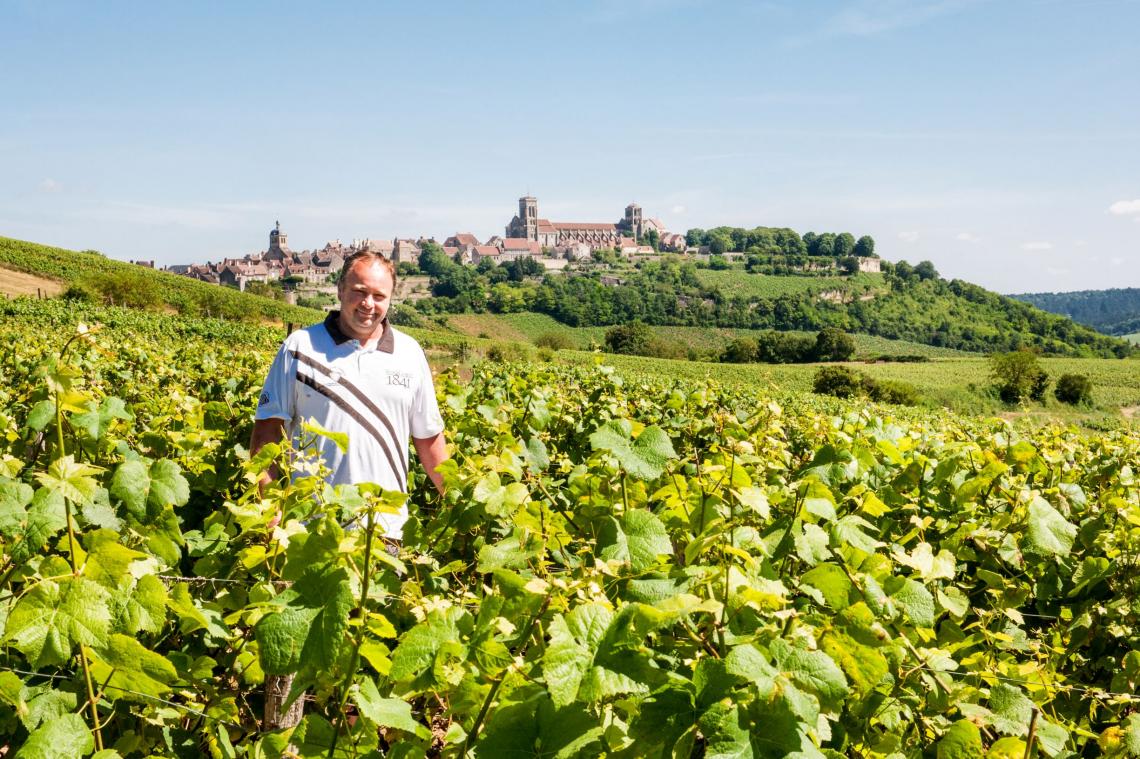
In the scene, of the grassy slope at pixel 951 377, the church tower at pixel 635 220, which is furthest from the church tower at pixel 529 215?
the grassy slope at pixel 951 377

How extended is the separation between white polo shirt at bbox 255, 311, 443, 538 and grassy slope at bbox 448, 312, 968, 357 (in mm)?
91719

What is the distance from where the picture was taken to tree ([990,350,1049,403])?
2195 inches

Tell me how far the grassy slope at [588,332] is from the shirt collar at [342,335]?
301 feet

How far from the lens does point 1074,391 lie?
55.3 m

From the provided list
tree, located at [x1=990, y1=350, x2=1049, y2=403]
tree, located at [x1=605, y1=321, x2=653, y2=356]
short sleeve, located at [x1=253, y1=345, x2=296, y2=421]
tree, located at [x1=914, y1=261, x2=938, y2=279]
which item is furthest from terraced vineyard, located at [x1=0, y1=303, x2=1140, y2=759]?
tree, located at [x1=914, y1=261, x2=938, y2=279]

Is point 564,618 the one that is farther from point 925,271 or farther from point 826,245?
point 826,245

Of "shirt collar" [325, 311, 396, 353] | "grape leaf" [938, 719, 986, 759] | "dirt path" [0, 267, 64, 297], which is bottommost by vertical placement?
"grape leaf" [938, 719, 986, 759]

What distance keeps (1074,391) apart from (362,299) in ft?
209

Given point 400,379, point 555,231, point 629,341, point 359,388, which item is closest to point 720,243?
point 555,231

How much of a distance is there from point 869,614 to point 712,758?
0.49 meters

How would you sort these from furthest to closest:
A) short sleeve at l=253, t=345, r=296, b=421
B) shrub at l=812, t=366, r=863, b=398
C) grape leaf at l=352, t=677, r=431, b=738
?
shrub at l=812, t=366, r=863, b=398 → short sleeve at l=253, t=345, r=296, b=421 → grape leaf at l=352, t=677, r=431, b=738

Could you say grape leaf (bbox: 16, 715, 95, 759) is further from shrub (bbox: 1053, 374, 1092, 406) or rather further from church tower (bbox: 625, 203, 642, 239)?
church tower (bbox: 625, 203, 642, 239)

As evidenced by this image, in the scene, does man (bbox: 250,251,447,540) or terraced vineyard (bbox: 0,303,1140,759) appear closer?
terraced vineyard (bbox: 0,303,1140,759)

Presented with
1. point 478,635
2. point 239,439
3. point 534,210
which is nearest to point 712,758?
point 478,635
